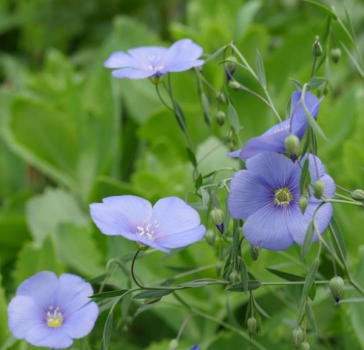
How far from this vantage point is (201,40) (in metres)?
1.31

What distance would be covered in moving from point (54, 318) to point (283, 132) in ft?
0.95

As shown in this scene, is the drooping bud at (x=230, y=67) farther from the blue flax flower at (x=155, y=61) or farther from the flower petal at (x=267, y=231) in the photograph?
the flower petal at (x=267, y=231)

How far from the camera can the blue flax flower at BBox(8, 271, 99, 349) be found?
2.06 feet

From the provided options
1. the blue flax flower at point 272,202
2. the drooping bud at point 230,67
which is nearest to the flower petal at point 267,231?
the blue flax flower at point 272,202

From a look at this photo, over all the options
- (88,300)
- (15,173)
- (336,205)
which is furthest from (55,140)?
(88,300)

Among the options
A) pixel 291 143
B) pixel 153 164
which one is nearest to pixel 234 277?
pixel 291 143

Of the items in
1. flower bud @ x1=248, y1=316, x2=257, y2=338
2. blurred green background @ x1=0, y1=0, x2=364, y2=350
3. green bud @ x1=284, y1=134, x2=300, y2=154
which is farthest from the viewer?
blurred green background @ x1=0, y1=0, x2=364, y2=350

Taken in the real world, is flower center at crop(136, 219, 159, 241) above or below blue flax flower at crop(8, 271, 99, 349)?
above

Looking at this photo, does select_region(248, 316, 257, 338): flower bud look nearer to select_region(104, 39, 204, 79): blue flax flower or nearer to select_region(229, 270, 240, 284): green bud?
select_region(229, 270, 240, 284): green bud

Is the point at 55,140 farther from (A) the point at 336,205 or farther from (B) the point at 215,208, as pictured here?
Result: (B) the point at 215,208

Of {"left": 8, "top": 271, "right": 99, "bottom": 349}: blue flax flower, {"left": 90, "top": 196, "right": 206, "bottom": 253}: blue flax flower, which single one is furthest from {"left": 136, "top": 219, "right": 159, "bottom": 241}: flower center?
{"left": 8, "top": 271, "right": 99, "bottom": 349}: blue flax flower

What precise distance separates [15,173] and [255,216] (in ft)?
3.07

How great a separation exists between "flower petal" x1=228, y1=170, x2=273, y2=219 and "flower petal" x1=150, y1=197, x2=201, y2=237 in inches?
1.4

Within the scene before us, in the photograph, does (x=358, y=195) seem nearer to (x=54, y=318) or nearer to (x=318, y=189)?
(x=318, y=189)
